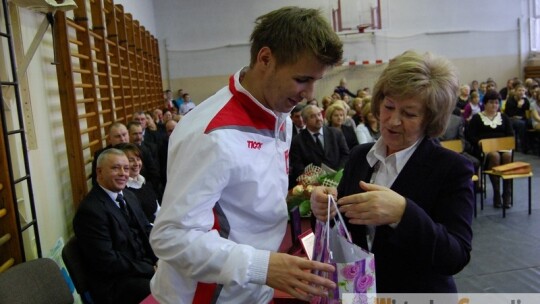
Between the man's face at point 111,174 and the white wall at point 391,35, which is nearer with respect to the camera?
the man's face at point 111,174

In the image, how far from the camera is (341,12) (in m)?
11.5

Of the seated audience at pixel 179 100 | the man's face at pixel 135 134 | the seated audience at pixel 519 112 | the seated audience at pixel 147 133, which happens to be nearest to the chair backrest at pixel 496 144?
the seated audience at pixel 519 112

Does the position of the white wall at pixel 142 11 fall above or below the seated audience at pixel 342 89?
above

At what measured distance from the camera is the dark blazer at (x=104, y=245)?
2506 mm

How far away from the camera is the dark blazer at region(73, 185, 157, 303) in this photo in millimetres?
2506

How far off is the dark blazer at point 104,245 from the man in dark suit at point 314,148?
1.91m

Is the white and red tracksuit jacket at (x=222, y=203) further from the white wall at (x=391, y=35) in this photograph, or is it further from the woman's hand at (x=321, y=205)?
the white wall at (x=391, y=35)

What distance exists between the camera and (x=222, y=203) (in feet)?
3.34

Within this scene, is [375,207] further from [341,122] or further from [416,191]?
[341,122]

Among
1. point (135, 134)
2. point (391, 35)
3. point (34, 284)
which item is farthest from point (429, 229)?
point (391, 35)

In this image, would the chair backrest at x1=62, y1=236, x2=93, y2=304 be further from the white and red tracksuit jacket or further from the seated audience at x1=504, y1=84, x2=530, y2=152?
the seated audience at x1=504, y1=84, x2=530, y2=152

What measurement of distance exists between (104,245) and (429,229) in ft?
6.68

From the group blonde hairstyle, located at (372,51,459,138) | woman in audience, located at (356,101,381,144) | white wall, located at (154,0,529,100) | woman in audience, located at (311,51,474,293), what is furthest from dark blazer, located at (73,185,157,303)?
white wall, located at (154,0,529,100)

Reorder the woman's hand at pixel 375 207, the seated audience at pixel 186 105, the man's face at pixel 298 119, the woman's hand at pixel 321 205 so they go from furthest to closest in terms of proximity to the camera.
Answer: the seated audience at pixel 186 105 < the man's face at pixel 298 119 < the woman's hand at pixel 321 205 < the woman's hand at pixel 375 207
